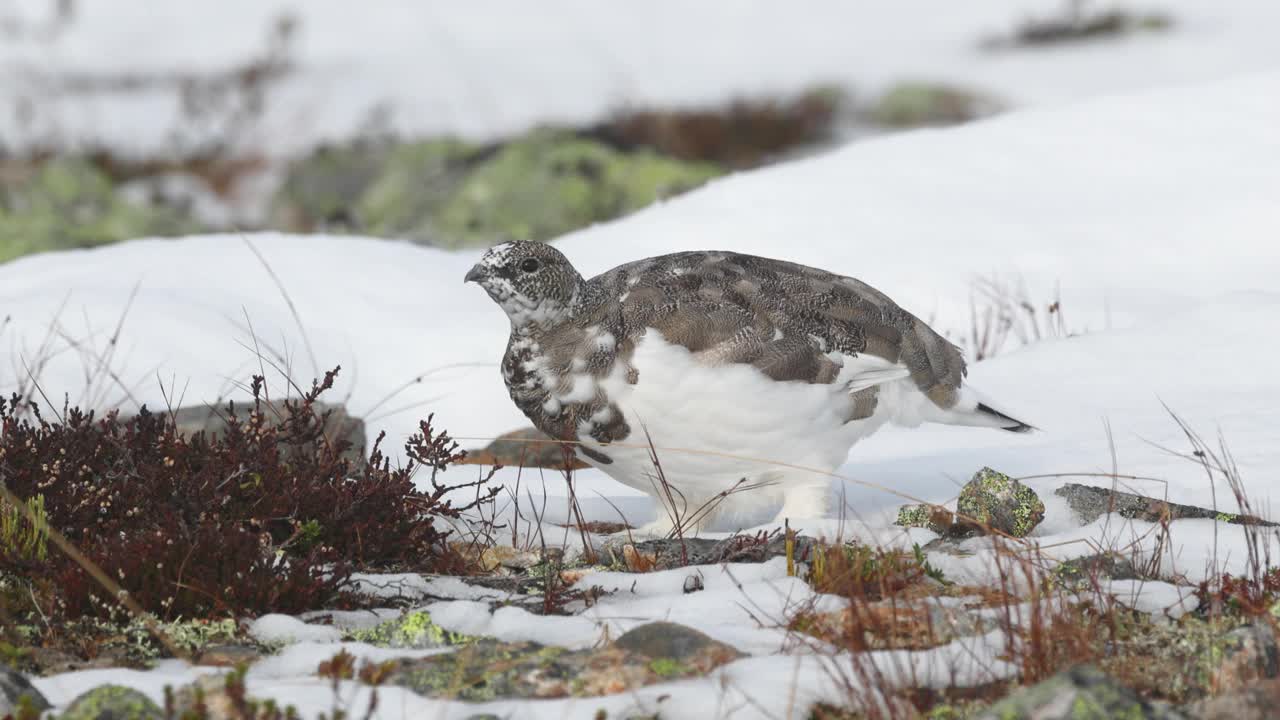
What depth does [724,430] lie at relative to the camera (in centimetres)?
384

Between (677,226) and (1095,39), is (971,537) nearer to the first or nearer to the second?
(677,226)

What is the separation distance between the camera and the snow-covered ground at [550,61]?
1585 centimetres

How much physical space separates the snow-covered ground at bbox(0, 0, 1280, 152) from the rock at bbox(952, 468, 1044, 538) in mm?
11217

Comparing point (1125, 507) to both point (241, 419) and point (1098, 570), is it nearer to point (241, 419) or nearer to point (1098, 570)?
point (1098, 570)

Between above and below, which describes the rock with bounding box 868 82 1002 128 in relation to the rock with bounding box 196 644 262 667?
above

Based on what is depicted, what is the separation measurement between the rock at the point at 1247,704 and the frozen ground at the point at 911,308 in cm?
45

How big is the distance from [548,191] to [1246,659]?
356 inches

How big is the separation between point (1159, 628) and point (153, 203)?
13.0m

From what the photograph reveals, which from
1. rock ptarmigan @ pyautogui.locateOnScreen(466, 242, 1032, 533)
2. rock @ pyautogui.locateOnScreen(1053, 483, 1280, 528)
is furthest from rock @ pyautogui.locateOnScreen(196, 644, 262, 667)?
rock @ pyautogui.locateOnScreen(1053, 483, 1280, 528)

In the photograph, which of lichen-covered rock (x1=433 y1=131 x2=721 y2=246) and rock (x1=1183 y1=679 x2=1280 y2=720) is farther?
lichen-covered rock (x1=433 y1=131 x2=721 y2=246)

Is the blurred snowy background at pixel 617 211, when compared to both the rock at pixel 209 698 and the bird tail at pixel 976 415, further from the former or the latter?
the rock at pixel 209 698

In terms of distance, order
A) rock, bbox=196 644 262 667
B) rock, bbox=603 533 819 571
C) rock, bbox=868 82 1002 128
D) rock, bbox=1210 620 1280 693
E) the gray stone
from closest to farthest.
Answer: rock, bbox=1210 620 1280 693
the gray stone
rock, bbox=196 644 262 667
rock, bbox=603 533 819 571
rock, bbox=868 82 1002 128

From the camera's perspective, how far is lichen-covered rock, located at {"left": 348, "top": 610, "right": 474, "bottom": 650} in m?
2.91

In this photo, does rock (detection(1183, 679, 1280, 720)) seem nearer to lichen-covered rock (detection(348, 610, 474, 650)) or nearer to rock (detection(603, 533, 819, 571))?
rock (detection(603, 533, 819, 571))
